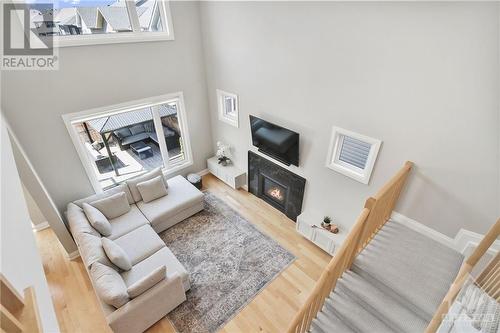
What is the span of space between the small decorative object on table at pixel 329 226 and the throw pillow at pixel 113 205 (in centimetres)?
364

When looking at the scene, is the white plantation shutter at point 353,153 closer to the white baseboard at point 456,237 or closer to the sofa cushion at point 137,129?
the white baseboard at point 456,237

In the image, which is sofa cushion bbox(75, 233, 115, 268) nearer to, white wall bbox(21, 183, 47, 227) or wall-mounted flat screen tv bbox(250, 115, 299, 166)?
white wall bbox(21, 183, 47, 227)

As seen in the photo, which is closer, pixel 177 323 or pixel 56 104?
pixel 177 323

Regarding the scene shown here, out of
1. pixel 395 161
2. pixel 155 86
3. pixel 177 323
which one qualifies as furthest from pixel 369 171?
pixel 155 86

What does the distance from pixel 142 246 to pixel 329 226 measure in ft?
10.2

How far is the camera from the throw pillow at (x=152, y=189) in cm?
455

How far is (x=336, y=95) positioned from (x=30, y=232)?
3.66 metres

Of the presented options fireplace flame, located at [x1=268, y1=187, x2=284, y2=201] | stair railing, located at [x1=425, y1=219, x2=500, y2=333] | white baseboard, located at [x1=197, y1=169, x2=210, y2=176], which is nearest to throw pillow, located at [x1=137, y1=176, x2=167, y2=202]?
white baseboard, located at [x1=197, y1=169, x2=210, y2=176]

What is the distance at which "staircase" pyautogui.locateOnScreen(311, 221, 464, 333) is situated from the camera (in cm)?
230

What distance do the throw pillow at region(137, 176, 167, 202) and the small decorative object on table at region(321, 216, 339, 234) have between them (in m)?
3.19

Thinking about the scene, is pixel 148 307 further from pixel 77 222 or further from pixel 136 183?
pixel 136 183

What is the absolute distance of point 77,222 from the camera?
367 centimetres

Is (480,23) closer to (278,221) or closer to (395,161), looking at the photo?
(395,161)

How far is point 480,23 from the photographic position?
2.00m
